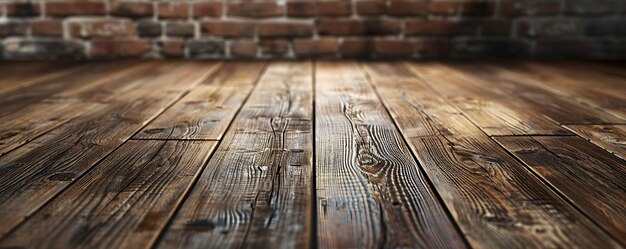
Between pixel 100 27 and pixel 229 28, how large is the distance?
645 mm

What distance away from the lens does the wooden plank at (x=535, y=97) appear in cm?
154

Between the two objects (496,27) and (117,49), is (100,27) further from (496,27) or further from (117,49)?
(496,27)

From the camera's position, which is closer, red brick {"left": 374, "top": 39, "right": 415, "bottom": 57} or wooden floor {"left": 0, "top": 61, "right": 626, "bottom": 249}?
wooden floor {"left": 0, "top": 61, "right": 626, "bottom": 249}

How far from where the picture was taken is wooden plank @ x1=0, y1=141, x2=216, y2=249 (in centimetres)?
75

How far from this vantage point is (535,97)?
1860 millimetres

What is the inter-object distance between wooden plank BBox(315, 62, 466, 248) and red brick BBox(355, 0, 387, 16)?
1437 mm

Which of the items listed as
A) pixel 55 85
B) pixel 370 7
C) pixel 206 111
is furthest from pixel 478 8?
pixel 55 85

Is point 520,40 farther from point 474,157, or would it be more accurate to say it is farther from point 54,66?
point 54,66

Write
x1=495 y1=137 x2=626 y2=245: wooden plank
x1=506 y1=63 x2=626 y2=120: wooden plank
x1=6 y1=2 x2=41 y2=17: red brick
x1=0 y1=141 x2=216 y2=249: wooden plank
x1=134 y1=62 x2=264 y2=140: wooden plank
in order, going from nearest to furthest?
x1=0 y1=141 x2=216 y2=249: wooden plank
x1=495 y1=137 x2=626 y2=245: wooden plank
x1=134 y1=62 x2=264 y2=140: wooden plank
x1=506 y1=63 x2=626 y2=120: wooden plank
x1=6 y1=2 x2=41 y2=17: red brick

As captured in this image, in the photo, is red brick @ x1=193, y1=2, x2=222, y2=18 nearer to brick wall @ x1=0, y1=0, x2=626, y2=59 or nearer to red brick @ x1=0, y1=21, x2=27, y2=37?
brick wall @ x1=0, y1=0, x2=626, y2=59

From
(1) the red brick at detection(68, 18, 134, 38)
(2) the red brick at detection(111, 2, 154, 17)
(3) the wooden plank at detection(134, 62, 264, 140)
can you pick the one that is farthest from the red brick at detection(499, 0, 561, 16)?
(1) the red brick at detection(68, 18, 134, 38)

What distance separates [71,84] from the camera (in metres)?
2.12

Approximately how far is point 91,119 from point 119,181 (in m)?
0.58

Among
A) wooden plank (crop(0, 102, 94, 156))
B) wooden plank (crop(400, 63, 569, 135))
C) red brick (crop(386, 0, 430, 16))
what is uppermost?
red brick (crop(386, 0, 430, 16))
